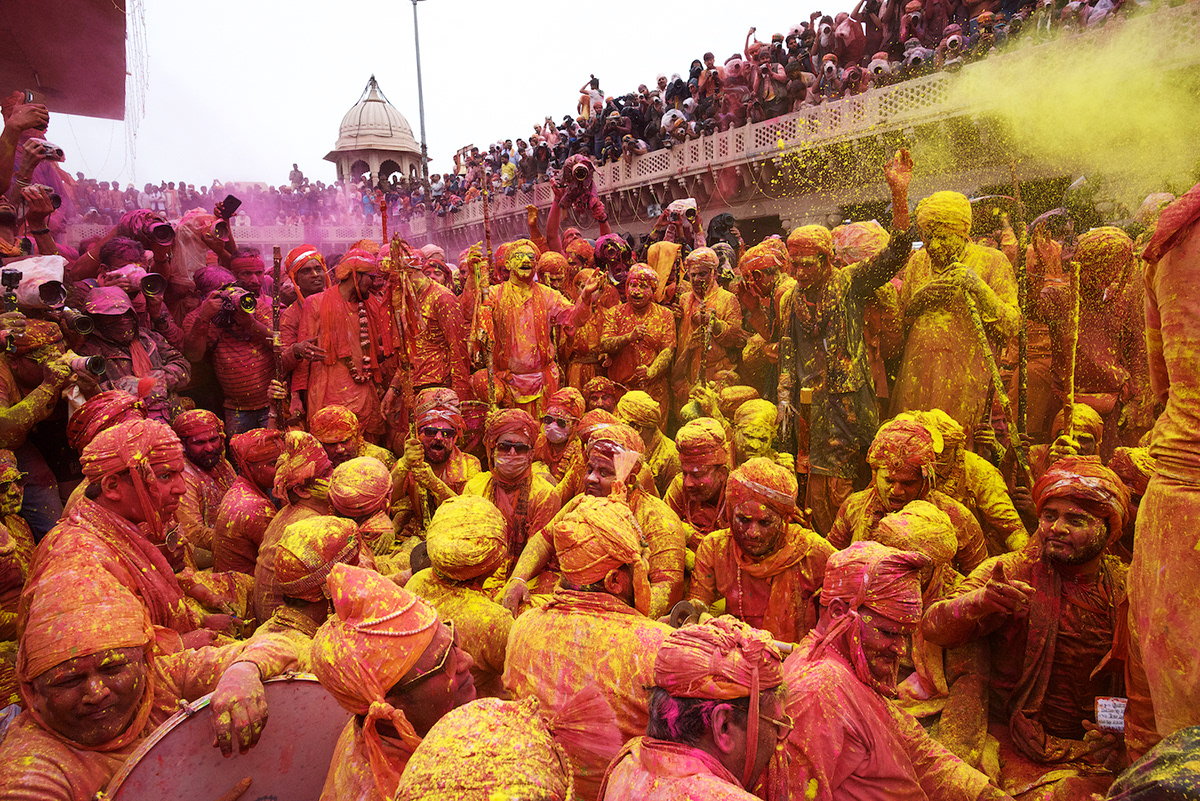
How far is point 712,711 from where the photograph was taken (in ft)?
5.85

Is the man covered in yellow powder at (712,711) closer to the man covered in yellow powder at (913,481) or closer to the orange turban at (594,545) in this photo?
the orange turban at (594,545)

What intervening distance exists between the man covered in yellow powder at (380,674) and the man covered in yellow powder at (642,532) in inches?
64.7

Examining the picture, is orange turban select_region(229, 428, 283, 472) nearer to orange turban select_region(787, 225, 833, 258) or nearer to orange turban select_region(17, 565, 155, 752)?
orange turban select_region(17, 565, 155, 752)

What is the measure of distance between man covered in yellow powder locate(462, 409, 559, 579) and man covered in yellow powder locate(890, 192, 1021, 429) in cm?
299

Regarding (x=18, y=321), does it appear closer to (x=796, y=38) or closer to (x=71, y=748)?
(x=71, y=748)

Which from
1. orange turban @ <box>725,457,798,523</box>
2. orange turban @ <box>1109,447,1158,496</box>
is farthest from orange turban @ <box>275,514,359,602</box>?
orange turban @ <box>1109,447,1158,496</box>

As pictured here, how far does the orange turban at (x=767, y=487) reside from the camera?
3730mm

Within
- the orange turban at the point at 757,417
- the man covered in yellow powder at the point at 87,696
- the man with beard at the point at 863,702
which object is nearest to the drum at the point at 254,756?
the man covered in yellow powder at the point at 87,696

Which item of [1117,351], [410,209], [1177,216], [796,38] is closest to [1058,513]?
[1177,216]

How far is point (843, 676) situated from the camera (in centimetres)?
226

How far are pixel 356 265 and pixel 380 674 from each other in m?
6.40

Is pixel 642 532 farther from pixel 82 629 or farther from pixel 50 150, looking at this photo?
pixel 50 150

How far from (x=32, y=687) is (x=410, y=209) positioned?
2886 centimetres

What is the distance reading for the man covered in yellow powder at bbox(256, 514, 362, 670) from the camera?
10.5 ft
